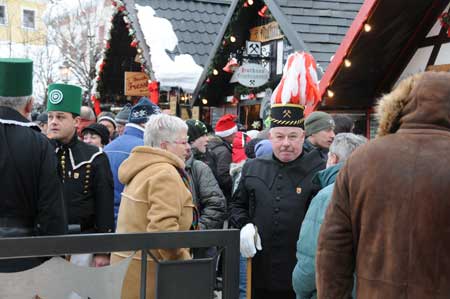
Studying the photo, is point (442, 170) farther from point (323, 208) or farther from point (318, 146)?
point (318, 146)

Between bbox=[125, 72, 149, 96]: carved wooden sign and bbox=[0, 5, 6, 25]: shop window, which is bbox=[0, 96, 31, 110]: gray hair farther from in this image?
bbox=[0, 5, 6, 25]: shop window

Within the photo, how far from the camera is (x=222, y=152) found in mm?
7781

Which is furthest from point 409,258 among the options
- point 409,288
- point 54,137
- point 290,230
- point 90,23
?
point 90,23

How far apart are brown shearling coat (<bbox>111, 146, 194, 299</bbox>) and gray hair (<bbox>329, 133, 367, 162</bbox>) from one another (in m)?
0.91

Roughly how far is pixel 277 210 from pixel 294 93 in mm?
1042

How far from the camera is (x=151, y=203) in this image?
356 centimetres

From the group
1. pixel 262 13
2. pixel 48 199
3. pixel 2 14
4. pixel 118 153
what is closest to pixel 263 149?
pixel 118 153

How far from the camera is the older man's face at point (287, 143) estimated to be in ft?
14.6

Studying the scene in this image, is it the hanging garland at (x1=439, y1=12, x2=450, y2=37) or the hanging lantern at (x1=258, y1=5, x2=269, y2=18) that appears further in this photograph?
the hanging lantern at (x1=258, y1=5, x2=269, y2=18)

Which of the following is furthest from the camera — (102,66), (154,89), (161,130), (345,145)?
(102,66)

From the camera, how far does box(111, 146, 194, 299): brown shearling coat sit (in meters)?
3.49

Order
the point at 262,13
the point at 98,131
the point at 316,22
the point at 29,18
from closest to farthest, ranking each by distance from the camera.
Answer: the point at 98,131
the point at 316,22
the point at 262,13
the point at 29,18

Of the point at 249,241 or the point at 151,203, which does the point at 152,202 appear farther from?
the point at 249,241

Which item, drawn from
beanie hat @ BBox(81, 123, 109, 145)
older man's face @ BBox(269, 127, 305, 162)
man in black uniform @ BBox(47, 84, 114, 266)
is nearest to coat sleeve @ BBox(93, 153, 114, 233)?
man in black uniform @ BBox(47, 84, 114, 266)
